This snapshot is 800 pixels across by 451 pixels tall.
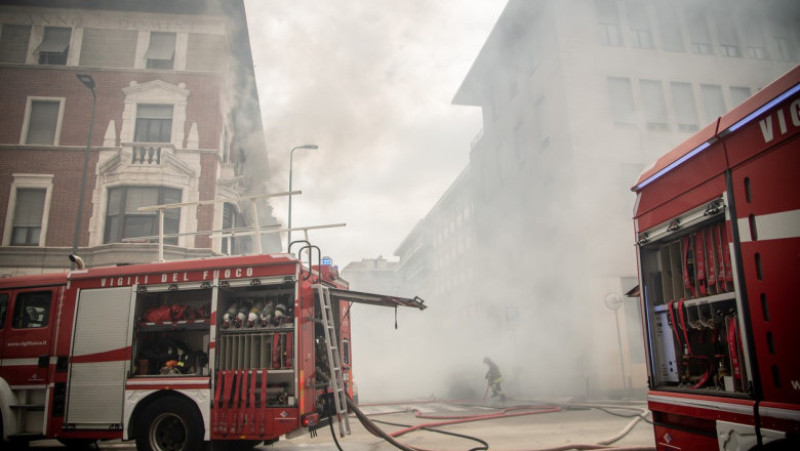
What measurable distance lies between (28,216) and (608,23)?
62.7 feet

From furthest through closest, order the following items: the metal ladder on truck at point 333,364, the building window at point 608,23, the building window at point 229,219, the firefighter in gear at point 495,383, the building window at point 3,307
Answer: the building window at point 608,23
the building window at point 229,219
the firefighter in gear at point 495,383
the building window at point 3,307
the metal ladder on truck at point 333,364

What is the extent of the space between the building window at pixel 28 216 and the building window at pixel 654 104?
61.6ft

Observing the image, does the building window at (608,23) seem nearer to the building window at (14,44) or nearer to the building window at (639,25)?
the building window at (639,25)

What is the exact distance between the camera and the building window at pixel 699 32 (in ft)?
51.6

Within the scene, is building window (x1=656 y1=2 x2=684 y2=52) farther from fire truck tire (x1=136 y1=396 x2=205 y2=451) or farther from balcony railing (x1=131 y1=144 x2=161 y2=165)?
fire truck tire (x1=136 y1=396 x2=205 y2=451)

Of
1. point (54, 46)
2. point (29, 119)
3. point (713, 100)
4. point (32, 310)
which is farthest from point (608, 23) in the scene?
point (29, 119)

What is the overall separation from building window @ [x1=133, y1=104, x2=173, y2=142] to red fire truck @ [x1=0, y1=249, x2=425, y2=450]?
963cm

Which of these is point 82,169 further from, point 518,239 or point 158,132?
point 518,239

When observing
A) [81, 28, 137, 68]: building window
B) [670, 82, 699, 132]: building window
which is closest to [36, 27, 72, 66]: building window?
[81, 28, 137, 68]: building window

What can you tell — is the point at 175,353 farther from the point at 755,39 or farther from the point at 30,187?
the point at 755,39

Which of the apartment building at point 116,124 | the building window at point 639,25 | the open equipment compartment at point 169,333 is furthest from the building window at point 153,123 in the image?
the building window at point 639,25

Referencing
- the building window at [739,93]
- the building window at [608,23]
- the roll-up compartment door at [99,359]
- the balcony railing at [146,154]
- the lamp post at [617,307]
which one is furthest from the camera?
the building window at [739,93]

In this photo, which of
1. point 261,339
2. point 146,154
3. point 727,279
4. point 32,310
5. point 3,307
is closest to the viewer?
point 727,279

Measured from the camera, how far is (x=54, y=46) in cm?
1521
